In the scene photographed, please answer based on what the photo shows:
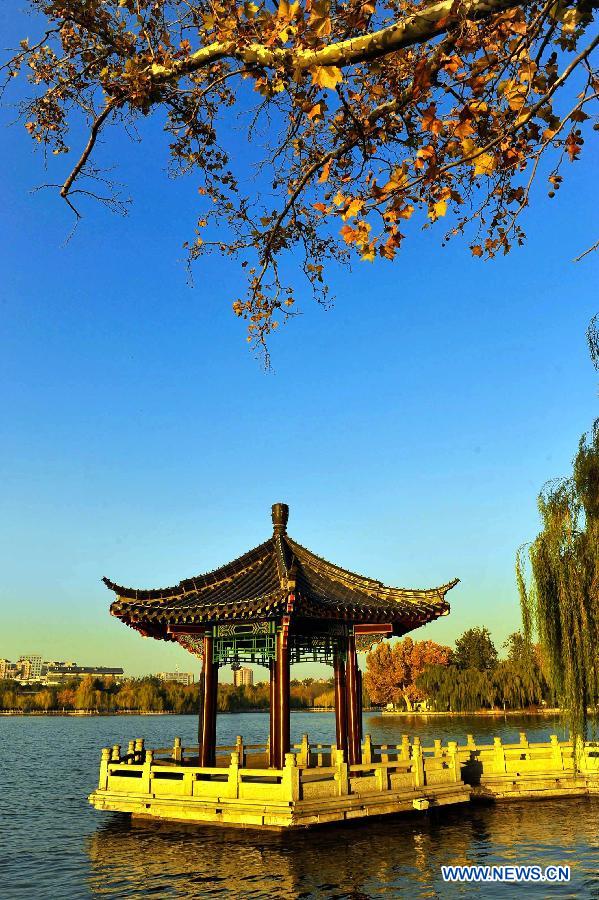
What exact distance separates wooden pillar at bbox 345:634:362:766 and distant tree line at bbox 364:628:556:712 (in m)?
44.1

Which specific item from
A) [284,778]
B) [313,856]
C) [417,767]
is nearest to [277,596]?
[284,778]

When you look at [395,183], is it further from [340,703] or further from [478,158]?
[340,703]

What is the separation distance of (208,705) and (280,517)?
4695 mm

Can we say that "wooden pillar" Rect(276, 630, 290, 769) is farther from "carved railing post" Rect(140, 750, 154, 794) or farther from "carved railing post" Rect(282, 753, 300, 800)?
"carved railing post" Rect(140, 750, 154, 794)

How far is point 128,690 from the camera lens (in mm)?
111000

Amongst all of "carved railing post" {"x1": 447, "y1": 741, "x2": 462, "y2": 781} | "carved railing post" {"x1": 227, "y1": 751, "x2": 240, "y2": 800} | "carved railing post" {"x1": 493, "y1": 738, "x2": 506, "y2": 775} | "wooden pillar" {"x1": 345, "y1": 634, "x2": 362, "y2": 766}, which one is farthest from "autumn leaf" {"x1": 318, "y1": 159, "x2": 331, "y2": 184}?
"carved railing post" {"x1": 493, "y1": 738, "x2": 506, "y2": 775}

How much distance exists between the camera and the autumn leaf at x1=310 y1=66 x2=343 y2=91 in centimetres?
410

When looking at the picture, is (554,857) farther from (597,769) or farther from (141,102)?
(141,102)

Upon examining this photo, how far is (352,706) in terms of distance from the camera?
15.9 meters

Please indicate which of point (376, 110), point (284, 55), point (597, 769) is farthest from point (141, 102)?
point (597, 769)

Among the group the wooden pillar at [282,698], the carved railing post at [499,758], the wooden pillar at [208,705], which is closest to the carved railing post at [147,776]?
the wooden pillar at [208,705]

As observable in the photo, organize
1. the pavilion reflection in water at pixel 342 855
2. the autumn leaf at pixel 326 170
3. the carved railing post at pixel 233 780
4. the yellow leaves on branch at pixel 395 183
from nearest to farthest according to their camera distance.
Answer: the yellow leaves on branch at pixel 395 183 → the autumn leaf at pixel 326 170 → the pavilion reflection in water at pixel 342 855 → the carved railing post at pixel 233 780

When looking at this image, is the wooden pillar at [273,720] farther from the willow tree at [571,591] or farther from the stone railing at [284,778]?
the willow tree at [571,591]

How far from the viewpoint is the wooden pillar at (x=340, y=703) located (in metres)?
16.0
